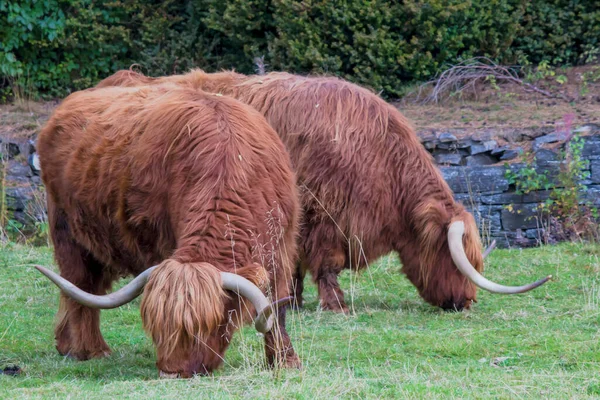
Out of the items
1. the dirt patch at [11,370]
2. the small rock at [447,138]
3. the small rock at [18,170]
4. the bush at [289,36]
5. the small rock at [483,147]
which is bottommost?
the small rock at [18,170]

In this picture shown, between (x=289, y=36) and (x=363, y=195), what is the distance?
5.34 m

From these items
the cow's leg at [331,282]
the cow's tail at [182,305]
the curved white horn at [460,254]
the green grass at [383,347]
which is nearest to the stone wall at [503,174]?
the green grass at [383,347]

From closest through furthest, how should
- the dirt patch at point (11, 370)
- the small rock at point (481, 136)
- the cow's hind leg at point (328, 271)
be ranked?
the dirt patch at point (11, 370) < the cow's hind leg at point (328, 271) < the small rock at point (481, 136)

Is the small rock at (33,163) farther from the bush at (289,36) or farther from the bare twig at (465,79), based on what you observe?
the bare twig at (465,79)

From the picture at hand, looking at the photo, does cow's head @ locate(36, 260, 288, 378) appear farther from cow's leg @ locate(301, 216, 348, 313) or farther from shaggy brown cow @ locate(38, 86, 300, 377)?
cow's leg @ locate(301, 216, 348, 313)

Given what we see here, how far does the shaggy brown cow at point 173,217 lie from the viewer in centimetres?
497

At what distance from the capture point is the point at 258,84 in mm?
8281

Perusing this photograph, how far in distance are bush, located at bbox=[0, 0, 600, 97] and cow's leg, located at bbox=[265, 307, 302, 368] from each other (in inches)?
281

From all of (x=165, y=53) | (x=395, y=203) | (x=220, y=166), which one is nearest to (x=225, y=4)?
(x=165, y=53)

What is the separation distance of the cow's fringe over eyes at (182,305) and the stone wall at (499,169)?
5977mm

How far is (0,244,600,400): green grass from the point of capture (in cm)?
495

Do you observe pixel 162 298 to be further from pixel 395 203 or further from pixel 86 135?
pixel 395 203

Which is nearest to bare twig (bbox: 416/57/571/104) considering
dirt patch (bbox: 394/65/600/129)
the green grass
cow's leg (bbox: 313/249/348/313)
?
dirt patch (bbox: 394/65/600/129)

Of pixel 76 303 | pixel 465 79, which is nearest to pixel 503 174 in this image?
pixel 465 79
